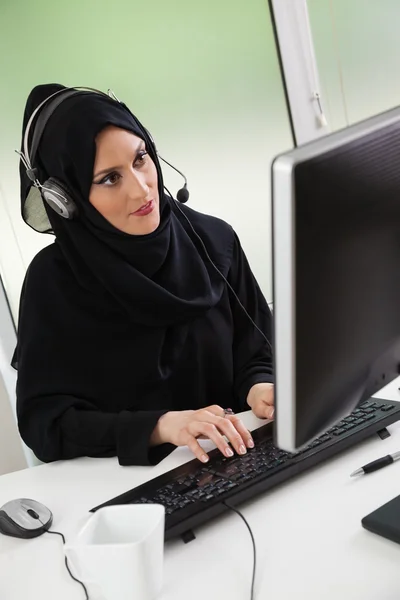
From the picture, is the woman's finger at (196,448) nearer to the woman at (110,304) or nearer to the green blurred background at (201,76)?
the woman at (110,304)

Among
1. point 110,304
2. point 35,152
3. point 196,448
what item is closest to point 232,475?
point 196,448

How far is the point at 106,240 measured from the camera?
136 centimetres

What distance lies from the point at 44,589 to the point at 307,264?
0.51 meters

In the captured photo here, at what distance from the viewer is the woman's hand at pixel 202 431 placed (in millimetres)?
996

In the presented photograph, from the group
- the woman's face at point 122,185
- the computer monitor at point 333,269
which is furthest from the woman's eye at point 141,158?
the computer monitor at point 333,269

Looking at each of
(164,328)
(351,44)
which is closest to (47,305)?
(164,328)

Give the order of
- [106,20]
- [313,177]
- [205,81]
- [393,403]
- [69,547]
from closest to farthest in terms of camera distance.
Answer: [313,177], [69,547], [393,403], [106,20], [205,81]

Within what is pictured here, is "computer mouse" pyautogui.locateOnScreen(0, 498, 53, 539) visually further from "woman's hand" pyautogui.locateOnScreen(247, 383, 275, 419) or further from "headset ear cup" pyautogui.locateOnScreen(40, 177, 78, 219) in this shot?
"headset ear cup" pyautogui.locateOnScreen(40, 177, 78, 219)

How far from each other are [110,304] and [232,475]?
21.9 inches

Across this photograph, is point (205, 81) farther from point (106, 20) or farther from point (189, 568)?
point (189, 568)

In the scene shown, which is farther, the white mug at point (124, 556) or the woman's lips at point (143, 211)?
the woman's lips at point (143, 211)

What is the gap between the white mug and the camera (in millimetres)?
677

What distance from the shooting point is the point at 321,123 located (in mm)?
2330

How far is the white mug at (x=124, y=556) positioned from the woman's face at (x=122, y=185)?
710 millimetres
